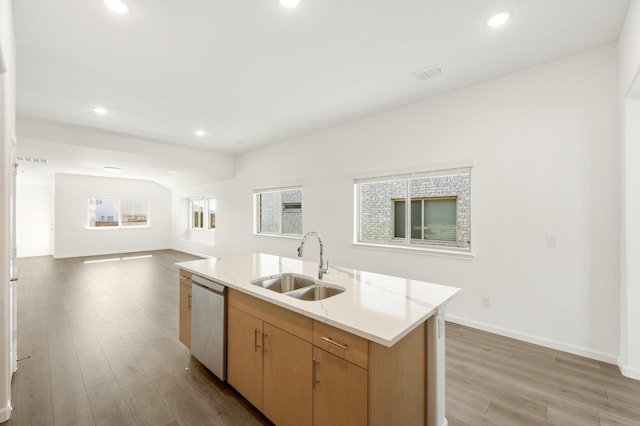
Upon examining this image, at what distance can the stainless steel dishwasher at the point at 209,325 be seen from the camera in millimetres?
2156

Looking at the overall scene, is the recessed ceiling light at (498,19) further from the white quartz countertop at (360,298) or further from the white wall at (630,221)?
the white quartz countertop at (360,298)

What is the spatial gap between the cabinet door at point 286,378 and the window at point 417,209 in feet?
8.81

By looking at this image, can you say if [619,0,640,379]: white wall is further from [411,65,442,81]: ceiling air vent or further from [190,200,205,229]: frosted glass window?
[190,200,205,229]: frosted glass window

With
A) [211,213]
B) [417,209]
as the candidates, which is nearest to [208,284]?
→ [417,209]

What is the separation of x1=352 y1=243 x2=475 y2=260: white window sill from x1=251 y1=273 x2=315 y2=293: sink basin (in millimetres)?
2045

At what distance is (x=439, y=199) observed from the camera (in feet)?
12.1

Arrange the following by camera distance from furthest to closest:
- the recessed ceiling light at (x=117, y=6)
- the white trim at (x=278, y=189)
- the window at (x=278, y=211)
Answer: the window at (x=278, y=211) < the white trim at (x=278, y=189) < the recessed ceiling light at (x=117, y=6)

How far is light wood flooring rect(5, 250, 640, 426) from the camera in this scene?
1882 mm

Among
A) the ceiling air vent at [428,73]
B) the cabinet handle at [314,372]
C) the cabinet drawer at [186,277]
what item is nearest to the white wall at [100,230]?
the cabinet drawer at [186,277]

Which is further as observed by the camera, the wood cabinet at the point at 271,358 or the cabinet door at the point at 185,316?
the cabinet door at the point at 185,316

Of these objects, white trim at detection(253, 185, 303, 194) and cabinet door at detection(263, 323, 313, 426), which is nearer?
cabinet door at detection(263, 323, 313, 426)

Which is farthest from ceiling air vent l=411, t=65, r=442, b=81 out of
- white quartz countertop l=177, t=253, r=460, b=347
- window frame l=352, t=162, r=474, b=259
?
white quartz countertop l=177, t=253, r=460, b=347

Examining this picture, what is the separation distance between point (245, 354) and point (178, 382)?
0.79 meters

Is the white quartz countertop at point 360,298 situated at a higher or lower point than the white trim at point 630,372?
higher
